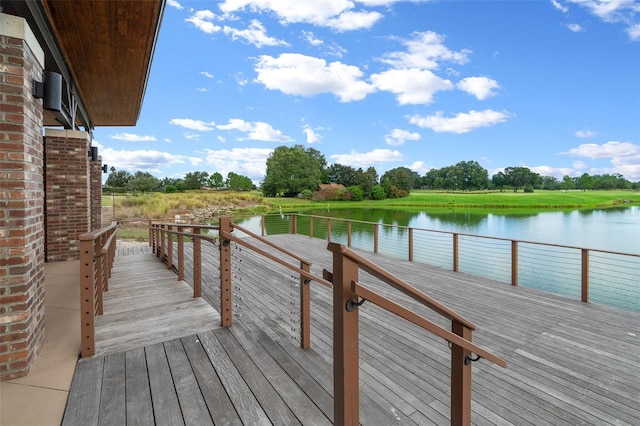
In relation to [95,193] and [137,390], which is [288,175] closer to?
[95,193]

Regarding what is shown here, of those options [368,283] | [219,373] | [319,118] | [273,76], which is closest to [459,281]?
[368,283]

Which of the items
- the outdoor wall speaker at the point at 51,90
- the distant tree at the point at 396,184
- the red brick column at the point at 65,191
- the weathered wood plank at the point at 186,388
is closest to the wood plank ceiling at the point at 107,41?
the outdoor wall speaker at the point at 51,90

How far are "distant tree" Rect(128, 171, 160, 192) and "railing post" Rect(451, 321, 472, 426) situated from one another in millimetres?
40775

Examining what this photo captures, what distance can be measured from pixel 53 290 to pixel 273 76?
2001 cm

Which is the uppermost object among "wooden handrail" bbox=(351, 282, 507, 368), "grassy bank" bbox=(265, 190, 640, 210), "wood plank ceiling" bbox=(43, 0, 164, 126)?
"wood plank ceiling" bbox=(43, 0, 164, 126)

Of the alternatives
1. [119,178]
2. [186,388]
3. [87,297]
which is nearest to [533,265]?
[186,388]

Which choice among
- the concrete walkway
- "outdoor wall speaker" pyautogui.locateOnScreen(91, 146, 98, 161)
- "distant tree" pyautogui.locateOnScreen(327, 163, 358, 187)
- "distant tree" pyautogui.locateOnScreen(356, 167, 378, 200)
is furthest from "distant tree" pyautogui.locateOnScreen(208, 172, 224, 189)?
the concrete walkway

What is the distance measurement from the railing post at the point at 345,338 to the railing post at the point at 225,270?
177 centimetres

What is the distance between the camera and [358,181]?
5259 cm

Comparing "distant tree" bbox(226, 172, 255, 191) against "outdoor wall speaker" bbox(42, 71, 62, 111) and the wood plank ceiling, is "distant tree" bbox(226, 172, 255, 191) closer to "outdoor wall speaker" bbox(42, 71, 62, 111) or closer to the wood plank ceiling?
the wood plank ceiling

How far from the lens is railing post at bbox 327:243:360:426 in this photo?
1.06 m

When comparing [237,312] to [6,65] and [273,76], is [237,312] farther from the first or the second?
[273,76]

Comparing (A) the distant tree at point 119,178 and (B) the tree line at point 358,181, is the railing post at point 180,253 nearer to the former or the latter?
(B) the tree line at point 358,181

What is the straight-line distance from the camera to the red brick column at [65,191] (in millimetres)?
5109
